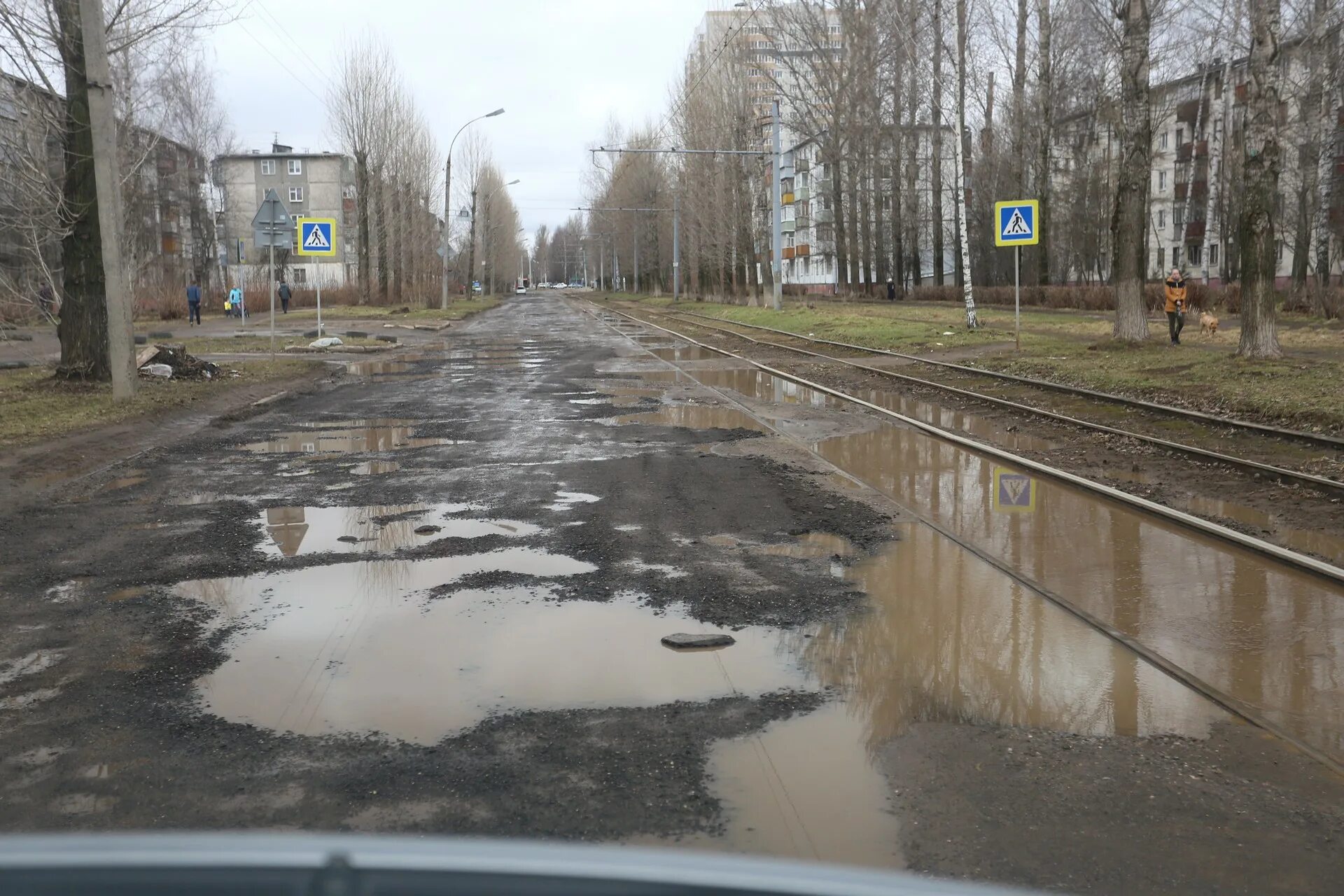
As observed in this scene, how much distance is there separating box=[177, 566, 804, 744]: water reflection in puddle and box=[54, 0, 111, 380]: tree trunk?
12.8m

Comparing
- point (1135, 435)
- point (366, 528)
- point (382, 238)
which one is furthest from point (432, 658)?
point (382, 238)

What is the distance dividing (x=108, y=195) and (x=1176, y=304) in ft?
60.6

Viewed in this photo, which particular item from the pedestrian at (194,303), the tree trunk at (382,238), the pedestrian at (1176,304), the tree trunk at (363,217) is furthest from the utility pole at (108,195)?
the tree trunk at (382,238)

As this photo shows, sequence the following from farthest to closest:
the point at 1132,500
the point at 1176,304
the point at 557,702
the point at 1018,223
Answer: the point at 1176,304 → the point at 1018,223 → the point at 1132,500 → the point at 557,702

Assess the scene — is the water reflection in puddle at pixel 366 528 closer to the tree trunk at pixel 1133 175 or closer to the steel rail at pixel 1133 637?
the steel rail at pixel 1133 637

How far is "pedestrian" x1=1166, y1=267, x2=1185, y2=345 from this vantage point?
887 inches

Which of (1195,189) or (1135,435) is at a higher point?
(1195,189)

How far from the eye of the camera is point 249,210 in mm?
109062

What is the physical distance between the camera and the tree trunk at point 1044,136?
39703 mm

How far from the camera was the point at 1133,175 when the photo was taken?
22188mm

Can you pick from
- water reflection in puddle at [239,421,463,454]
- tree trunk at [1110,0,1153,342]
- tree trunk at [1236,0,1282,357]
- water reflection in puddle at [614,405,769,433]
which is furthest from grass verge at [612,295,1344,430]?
water reflection in puddle at [239,421,463,454]

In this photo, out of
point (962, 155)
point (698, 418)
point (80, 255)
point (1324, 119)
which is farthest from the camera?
point (1324, 119)

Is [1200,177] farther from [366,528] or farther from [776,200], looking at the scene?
[366,528]

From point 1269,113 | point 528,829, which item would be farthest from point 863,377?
point 528,829
